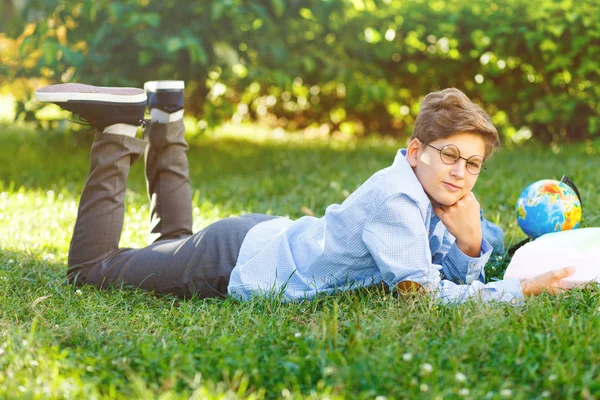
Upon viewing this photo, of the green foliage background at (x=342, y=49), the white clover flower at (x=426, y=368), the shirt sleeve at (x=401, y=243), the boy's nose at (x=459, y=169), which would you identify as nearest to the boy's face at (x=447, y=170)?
the boy's nose at (x=459, y=169)

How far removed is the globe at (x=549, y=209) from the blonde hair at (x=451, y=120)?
0.78m

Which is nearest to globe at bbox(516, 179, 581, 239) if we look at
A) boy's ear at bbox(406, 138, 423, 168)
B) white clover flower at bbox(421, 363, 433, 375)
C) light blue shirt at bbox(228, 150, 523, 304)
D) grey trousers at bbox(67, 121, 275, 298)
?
light blue shirt at bbox(228, 150, 523, 304)

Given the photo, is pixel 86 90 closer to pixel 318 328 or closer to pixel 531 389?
pixel 318 328

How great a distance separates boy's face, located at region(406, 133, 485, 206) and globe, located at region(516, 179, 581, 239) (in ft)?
2.81

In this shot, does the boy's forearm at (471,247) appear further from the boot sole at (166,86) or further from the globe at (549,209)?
the boot sole at (166,86)

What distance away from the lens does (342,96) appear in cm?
804

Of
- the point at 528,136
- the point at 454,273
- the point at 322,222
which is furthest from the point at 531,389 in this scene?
the point at 528,136

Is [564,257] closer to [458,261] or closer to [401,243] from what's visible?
[458,261]

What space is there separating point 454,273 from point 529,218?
734mm

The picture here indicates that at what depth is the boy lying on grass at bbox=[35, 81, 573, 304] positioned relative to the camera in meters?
2.59

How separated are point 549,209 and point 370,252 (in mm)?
1236

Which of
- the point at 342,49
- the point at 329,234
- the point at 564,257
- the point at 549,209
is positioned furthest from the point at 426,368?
the point at 342,49

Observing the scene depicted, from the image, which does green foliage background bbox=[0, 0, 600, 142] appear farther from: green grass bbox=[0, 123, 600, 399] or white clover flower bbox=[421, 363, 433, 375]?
white clover flower bbox=[421, 363, 433, 375]

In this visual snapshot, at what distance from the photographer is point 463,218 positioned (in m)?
2.77
